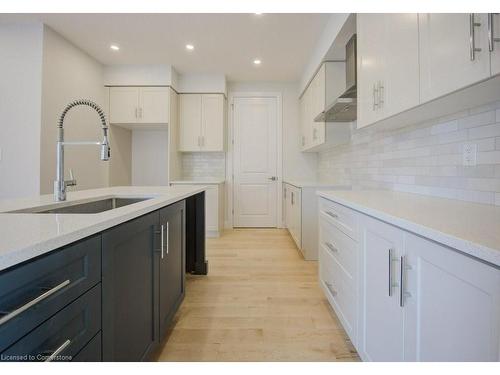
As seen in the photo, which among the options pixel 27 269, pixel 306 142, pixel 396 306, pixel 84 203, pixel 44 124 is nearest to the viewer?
pixel 27 269

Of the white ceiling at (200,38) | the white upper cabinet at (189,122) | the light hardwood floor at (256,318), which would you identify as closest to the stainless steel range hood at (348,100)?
the white ceiling at (200,38)

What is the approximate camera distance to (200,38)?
137 inches

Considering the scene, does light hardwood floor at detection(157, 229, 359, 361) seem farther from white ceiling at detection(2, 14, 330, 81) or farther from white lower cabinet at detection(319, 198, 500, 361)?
white ceiling at detection(2, 14, 330, 81)

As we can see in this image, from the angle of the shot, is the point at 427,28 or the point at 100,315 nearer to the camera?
the point at 100,315

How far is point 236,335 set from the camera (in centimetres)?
171

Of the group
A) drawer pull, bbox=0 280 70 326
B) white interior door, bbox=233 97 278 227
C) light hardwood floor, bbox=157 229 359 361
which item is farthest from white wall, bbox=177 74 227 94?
drawer pull, bbox=0 280 70 326

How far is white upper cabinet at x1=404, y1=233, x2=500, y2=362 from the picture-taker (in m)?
0.64

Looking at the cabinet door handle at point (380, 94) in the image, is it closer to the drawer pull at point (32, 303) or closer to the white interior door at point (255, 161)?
the drawer pull at point (32, 303)

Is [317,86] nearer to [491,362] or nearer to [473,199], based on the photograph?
[473,199]

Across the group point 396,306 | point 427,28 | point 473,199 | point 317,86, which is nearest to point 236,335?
point 396,306

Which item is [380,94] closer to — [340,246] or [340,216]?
[340,216]

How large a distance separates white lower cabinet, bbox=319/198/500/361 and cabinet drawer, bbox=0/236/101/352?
0.98m

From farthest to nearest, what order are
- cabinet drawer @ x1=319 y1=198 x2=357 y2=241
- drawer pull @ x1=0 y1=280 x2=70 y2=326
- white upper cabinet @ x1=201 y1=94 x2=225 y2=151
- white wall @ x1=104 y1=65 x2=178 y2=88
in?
white upper cabinet @ x1=201 y1=94 x2=225 y2=151, white wall @ x1=104 y1=65 x2=178 y2=88, cabinet drawer @ x1=319 y1=198 x2=357 y2=241, drawer pull @ x1=0 y1=280 x2=70 y2=326
